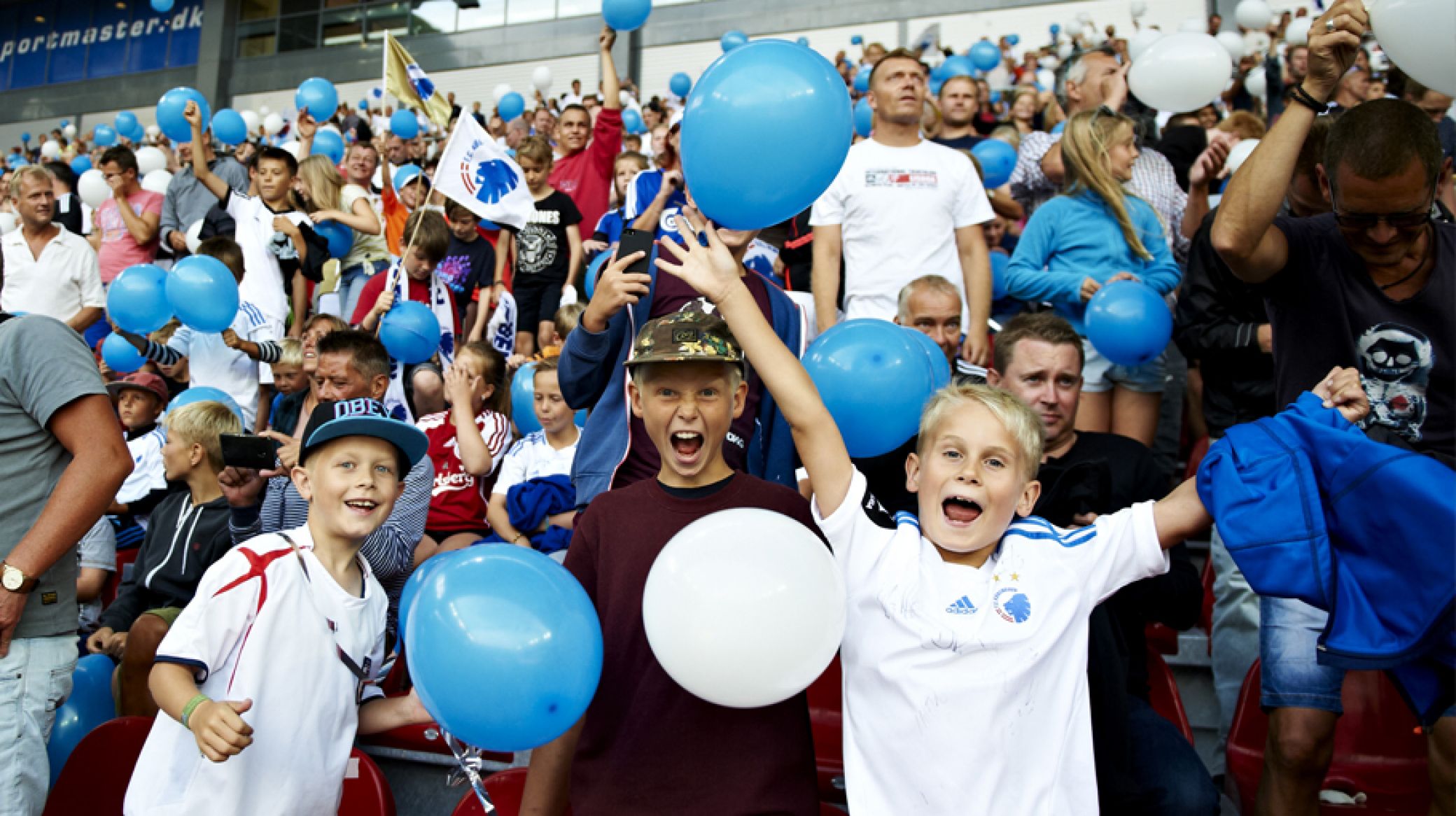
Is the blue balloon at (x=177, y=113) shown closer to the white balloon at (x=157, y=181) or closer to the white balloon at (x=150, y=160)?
the white balloon at (x=157, y=181)

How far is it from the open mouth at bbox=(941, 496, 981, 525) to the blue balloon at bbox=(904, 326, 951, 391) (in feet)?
2.37

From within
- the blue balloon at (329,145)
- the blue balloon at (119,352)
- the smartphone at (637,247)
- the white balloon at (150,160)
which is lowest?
the smartphone at (637,247)

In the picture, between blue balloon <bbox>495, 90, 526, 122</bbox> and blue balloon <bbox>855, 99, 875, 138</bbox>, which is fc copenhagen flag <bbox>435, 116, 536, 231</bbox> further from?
blue balloon <bbox>495, 90, 526, 122</bbox>

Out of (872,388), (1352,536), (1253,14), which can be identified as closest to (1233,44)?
(1253,14)

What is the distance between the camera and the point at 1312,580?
1859 mm

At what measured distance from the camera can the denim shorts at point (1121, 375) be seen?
3.98 metres

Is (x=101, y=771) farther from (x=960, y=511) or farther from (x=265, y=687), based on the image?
(x=960, y=511)

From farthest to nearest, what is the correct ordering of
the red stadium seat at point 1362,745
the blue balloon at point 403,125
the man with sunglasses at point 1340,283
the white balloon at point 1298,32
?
the blue balloon at point 403,125 → the white balloon at point 1298,32 → the red stadium seat at point 1362,745 → the man with sunglasses at point 1340,283

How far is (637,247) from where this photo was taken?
97.5 inches

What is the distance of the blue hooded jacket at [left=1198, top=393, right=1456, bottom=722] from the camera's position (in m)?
1.78

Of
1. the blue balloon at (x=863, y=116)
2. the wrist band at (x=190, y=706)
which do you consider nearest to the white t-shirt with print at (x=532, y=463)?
the wrist band at (x=190, y=706)

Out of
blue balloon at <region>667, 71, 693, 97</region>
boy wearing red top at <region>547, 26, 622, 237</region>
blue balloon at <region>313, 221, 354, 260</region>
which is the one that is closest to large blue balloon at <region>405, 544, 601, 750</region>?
boy wearing red top at <region>547, 26, 622, 237</region>

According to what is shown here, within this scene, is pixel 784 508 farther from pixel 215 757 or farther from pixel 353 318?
pixel 353 318

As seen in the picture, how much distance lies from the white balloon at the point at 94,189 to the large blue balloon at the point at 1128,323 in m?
8.83
